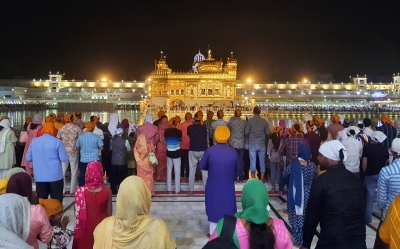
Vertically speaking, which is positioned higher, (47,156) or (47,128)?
(47,128)

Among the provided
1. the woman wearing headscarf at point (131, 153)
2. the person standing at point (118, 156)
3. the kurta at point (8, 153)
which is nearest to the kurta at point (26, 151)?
the kurta at point (8, 153)

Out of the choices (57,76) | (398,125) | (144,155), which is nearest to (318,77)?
(57,76)

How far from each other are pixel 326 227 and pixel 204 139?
14.7 feet

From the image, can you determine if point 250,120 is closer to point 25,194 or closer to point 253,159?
point 253,159

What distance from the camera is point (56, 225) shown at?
331 centimetres

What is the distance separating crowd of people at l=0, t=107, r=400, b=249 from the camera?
238 centimetres

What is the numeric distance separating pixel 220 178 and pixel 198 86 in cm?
4521

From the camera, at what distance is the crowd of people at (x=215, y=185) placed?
2.38m

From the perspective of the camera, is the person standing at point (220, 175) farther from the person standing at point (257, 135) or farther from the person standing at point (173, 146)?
the person standing at point (257, 135)

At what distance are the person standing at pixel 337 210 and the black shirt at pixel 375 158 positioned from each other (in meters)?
3.24

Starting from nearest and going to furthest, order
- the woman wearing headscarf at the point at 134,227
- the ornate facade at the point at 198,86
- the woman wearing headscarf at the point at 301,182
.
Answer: the woman wearing headscarf at the point at 134,227 < the woman wearing headscarf at the point at 301,182 < the ornate facade at the point at 198,86

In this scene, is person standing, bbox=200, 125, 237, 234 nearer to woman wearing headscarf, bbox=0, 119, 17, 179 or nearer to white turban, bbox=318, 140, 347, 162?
white turban, bbox=318, 140, 347, 162

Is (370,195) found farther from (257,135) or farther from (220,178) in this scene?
(220,178)

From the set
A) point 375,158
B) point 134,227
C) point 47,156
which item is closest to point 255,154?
point 375,158
